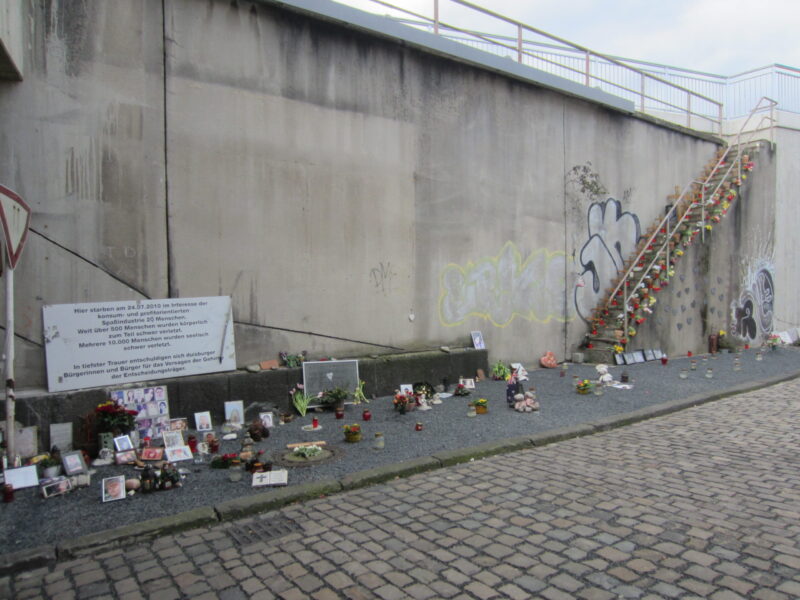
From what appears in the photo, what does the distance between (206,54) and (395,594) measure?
723 centimetres

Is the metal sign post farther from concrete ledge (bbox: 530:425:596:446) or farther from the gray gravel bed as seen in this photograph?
concrete ledge (bbox: 530:425:596:446)

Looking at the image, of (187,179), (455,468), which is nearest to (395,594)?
(455,468)

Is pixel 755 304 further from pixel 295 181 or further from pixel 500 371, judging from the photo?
pixel 295 181

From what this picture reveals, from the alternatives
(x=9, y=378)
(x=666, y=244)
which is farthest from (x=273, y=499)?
(x=666, y=244)

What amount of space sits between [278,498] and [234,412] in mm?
2810

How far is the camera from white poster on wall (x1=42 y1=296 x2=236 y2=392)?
22.2 ft

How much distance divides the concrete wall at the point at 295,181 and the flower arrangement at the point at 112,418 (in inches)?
43.4

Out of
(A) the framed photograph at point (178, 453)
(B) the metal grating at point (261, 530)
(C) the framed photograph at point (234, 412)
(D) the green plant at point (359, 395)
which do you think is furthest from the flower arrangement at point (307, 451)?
(D) the green plant at point (359, 395)

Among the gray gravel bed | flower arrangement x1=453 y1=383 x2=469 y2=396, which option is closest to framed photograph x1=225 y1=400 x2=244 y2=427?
the gray gravel bed

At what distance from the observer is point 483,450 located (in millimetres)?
6430

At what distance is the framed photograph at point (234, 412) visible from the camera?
7.52m

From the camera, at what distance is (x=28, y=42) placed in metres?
6.62

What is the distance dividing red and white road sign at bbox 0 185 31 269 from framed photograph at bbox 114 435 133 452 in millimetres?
2057

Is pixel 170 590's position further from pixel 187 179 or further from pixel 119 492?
pixel 187 179
